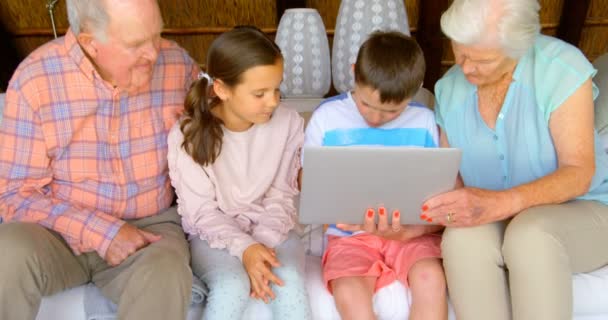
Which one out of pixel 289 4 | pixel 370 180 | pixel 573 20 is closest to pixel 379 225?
pixel 370 180

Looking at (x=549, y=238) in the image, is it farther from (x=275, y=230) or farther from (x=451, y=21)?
(x=275, y=230)

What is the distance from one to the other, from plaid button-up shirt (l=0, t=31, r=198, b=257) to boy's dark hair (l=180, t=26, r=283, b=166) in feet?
0.45

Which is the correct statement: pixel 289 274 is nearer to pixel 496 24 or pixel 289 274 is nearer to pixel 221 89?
pixel 221 89

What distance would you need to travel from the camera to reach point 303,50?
6.29 feet

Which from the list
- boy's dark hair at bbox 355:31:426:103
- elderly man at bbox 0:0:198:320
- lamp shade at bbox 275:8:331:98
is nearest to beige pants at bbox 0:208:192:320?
elderly man at bbox 0:0:198:320

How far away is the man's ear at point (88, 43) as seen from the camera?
4.38 feet

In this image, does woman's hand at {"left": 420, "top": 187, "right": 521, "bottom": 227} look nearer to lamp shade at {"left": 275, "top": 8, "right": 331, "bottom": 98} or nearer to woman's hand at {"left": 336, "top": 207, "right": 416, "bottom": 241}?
woman's hand at {"left": 336, "top": 207, "right": 416, "bottom": 241}

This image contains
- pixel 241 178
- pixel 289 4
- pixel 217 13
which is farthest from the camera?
pixel 217 13

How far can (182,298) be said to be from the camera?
4.00 ft

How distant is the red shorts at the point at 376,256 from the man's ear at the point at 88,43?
85 centimetres

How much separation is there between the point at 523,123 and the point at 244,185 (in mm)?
807

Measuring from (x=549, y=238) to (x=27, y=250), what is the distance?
4.09 feet

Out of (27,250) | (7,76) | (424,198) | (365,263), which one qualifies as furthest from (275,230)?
(7,76)

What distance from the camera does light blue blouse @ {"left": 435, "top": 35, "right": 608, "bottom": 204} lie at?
136cm
